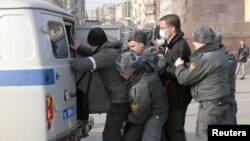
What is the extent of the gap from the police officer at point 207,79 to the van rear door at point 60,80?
51.3 inches

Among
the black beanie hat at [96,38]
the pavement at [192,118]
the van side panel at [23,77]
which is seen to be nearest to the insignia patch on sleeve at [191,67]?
the black beanie hat at [96,38]

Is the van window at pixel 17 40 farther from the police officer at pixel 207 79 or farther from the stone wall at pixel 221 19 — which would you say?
the stone wall at pixel 221 19

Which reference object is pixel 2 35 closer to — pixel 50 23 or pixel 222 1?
pixel 50 23

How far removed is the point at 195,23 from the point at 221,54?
16.6 m

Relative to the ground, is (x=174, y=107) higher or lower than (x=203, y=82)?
lower

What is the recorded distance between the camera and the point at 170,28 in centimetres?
592

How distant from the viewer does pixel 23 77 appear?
498 cm

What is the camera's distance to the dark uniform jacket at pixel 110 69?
18.7 feet

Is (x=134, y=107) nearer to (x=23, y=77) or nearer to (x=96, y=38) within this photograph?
(x=96, y=38)

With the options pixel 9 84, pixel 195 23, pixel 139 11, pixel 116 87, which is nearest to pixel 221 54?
pixel 116 87

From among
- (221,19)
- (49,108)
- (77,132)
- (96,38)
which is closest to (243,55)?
(221,19)

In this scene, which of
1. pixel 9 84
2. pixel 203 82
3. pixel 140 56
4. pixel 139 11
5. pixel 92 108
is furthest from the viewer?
pixel 139 11

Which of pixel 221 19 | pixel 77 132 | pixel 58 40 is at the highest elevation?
pixel 221 19

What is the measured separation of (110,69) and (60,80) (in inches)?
28.7
